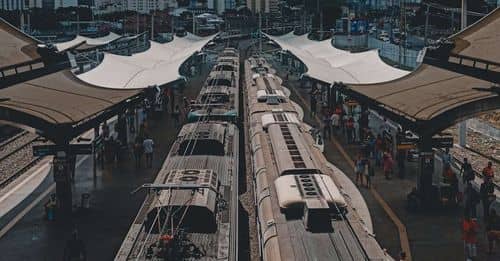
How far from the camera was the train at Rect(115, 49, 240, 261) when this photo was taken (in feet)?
40.2

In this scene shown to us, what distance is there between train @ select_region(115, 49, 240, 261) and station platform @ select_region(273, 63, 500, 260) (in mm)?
4245

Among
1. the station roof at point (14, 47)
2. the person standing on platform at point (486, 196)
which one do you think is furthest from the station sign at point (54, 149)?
the person standing on platform at point (486, 196)

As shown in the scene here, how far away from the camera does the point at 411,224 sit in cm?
2011

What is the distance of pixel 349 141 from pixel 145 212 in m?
19.4

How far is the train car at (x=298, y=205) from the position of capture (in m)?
11.9

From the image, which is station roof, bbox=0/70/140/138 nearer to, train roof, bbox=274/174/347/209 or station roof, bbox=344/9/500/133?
train roof, bbox=274/174/347/209

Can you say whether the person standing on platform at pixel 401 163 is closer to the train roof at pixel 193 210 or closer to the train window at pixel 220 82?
the train roof at pixel 193 210

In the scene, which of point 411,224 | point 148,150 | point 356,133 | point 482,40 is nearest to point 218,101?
point 148,150

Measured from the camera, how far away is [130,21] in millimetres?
126188

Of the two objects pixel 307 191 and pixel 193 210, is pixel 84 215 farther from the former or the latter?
pixel 307 191

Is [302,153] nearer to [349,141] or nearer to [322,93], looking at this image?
[349,141]

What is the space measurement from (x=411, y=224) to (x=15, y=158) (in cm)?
1886

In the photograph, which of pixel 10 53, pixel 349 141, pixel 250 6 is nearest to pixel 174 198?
pixel 10 53

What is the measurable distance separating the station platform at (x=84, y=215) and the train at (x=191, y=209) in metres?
2.70
